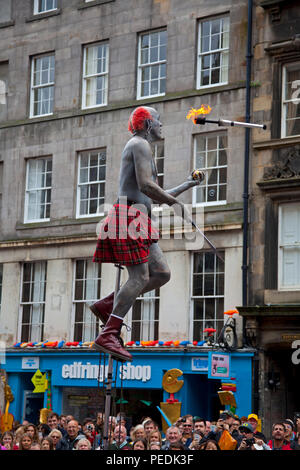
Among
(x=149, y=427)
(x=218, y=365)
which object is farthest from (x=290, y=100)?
(x=149, y=427)

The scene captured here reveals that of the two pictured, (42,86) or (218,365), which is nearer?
(218,365)

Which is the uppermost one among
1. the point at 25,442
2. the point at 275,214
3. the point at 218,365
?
the point at 275,214

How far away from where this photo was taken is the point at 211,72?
2534cm

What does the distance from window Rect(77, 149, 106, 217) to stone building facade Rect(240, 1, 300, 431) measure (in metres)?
5.35

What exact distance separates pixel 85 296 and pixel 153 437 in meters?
15.4

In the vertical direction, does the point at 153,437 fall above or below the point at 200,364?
below

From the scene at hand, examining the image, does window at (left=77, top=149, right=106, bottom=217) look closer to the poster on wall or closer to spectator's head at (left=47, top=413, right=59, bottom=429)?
the poster on wall

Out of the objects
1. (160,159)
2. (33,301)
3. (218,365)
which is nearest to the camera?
(218,365)

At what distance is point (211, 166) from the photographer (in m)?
24.8

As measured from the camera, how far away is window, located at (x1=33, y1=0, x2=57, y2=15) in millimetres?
29125

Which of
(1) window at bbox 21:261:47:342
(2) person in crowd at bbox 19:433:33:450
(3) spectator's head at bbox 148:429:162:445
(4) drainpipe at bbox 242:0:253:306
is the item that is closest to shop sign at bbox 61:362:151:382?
(1) window at bbox 21:261:47:342

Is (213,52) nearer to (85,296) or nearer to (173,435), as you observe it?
(85,296)

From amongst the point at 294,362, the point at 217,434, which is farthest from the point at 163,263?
the point at 294,362

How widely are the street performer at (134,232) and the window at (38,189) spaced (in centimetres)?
1990
